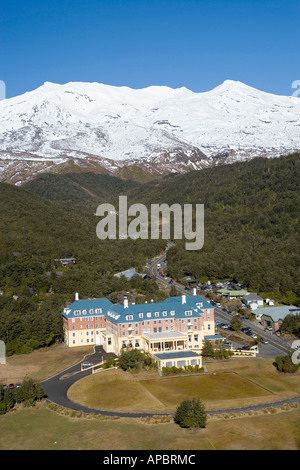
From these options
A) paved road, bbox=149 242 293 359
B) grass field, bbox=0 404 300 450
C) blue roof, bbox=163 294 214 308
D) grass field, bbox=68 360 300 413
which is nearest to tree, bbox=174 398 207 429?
grass field, bbox=0 404 300 450

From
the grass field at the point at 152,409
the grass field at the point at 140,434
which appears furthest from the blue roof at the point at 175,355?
the grass field at the point at 140,434

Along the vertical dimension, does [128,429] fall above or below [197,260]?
below

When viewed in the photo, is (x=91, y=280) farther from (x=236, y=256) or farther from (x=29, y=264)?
→ (x=236, y=256)

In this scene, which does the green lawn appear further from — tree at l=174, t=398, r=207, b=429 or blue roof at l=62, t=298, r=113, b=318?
blue roof at l=62, t=298, r=113, b=318

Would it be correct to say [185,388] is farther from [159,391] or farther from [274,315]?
[274,315]

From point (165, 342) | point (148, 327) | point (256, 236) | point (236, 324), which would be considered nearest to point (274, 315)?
point (236, 324)

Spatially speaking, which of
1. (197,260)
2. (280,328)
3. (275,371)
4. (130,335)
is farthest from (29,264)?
(275,371)
